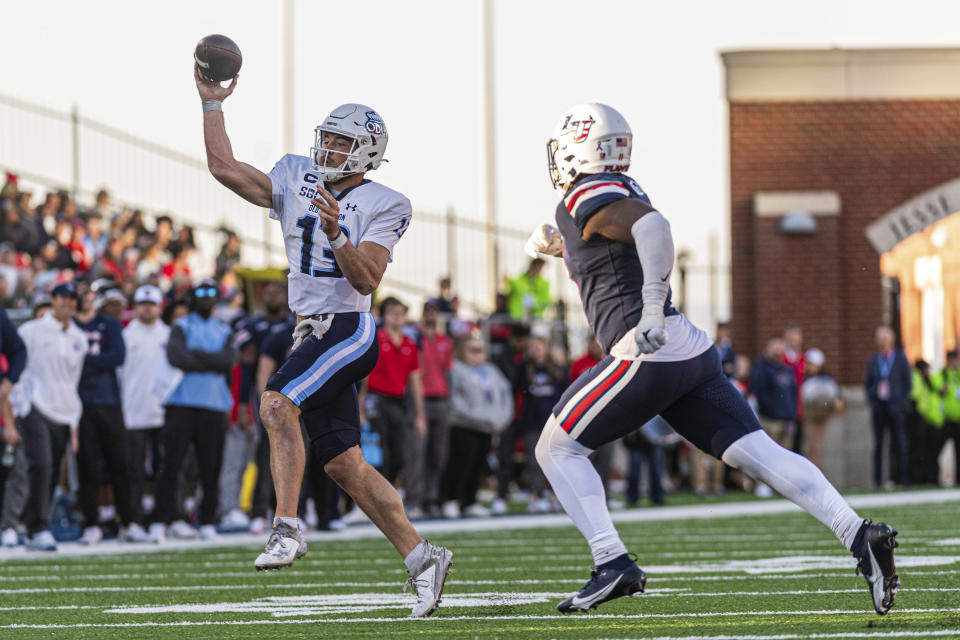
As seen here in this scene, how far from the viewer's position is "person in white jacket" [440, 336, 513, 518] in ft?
53.8

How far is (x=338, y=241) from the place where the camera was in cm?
648

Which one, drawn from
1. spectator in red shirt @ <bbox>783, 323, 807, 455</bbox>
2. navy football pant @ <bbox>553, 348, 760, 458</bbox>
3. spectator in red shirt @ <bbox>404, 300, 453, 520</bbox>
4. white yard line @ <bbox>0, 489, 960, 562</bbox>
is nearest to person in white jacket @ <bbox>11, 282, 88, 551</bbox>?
white yard line @ <bbox>0, 489, 960, 562</bbox>

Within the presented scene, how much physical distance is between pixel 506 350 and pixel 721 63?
739cm

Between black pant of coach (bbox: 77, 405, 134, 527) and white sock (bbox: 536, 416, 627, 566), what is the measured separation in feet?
21.6

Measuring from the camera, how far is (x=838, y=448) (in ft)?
77.1

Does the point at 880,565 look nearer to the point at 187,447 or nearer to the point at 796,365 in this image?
the point at 187,447

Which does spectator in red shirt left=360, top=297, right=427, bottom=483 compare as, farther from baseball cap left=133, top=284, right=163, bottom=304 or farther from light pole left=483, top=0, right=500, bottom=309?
light pole left=483, top=0, right=500, bottom=309

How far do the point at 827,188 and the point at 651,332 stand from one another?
1934 centimetres

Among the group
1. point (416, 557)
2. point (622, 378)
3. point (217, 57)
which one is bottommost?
point (416, 557)

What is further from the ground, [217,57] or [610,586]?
[217,57]

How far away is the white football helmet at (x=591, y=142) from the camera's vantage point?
6469 mm

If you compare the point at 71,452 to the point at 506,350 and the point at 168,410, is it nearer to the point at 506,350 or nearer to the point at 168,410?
the point at 168,410

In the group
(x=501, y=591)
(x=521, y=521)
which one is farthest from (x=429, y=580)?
(x=521, y=521)

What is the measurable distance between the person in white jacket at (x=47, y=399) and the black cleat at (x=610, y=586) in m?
6.33
